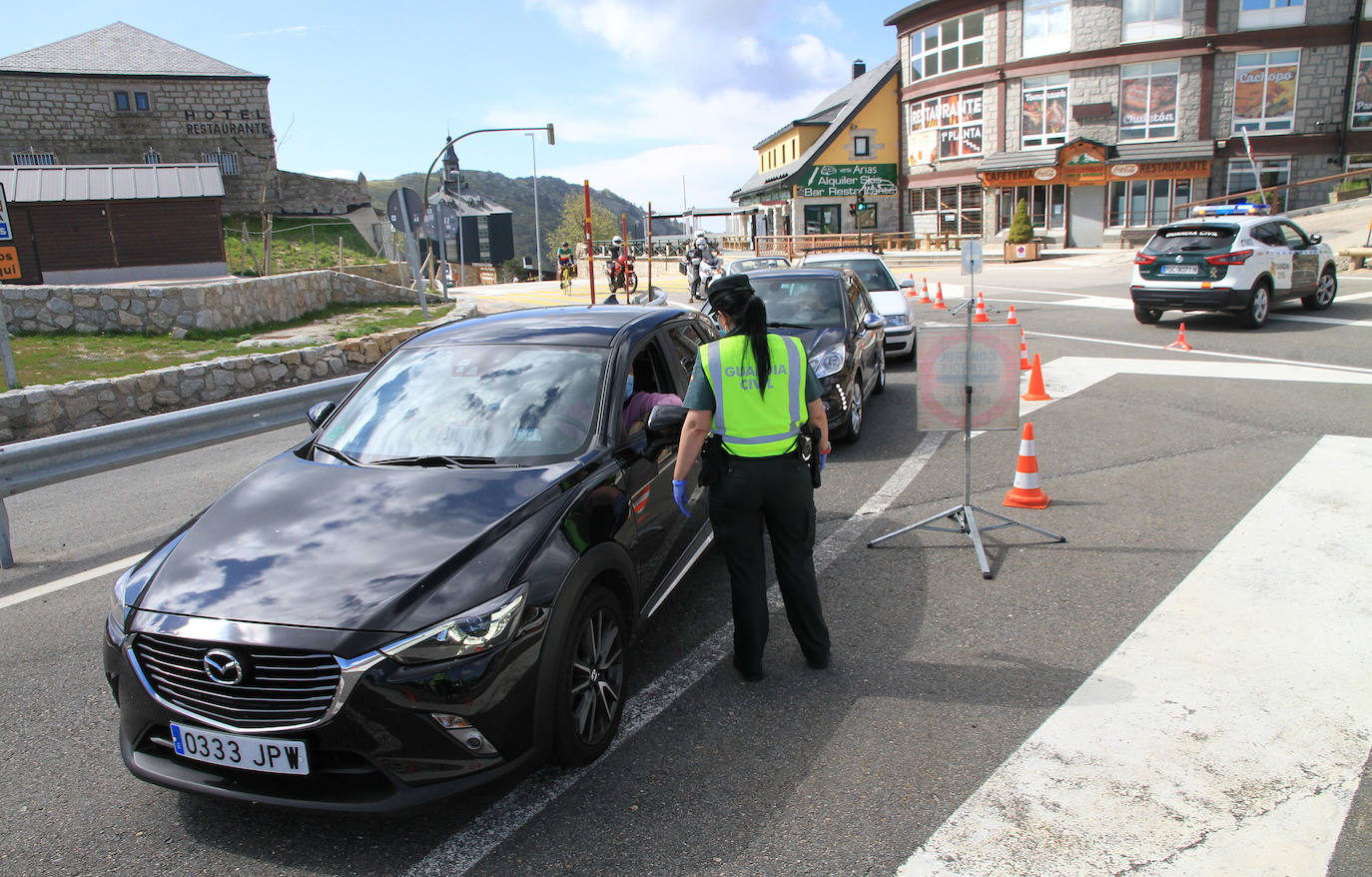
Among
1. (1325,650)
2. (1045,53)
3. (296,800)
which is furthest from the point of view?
(1045,53)

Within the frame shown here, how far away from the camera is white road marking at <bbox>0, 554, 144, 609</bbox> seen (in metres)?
5.25

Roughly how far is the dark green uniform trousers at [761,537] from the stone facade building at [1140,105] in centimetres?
3875

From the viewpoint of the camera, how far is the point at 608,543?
11.6ft

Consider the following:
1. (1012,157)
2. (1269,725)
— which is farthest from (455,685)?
(1012,157)

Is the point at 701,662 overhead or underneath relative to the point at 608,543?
underneath

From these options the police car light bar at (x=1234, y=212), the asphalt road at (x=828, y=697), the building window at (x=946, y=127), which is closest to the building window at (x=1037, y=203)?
the building window at (x=946, y=127)

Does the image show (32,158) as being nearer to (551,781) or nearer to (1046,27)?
(1046,27)

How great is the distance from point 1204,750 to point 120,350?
14.5 meters

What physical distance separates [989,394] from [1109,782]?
293 centimetres

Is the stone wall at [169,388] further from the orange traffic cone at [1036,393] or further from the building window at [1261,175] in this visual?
the building window at [1261,175]

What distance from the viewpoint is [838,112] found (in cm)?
5697

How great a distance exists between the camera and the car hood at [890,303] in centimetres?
1334

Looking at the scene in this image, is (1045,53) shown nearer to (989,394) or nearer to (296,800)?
(989,394)

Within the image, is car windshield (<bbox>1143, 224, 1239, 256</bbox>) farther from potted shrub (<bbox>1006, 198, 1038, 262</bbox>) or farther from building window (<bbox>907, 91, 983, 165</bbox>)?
building window (<bbox>907, 91, 983, 165</bbox>)
